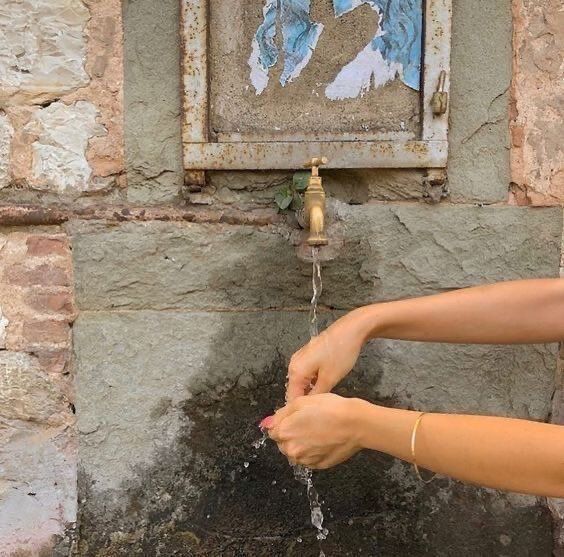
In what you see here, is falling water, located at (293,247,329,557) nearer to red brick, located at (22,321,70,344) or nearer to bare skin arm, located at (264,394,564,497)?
bare skin arm, located at (264,394,564,497)

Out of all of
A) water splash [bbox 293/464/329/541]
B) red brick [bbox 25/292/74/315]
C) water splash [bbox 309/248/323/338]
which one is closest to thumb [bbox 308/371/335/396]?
water splash [bbox 309/248/323/338]

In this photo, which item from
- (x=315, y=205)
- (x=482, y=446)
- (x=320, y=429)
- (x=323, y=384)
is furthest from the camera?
(x=315, y=205)

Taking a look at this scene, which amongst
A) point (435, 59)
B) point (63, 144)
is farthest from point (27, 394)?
point (435, 59)

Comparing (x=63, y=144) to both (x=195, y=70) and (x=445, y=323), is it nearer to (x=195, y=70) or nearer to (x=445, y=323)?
(x=195, y=70)

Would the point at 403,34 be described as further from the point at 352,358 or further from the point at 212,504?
the point at 212,504

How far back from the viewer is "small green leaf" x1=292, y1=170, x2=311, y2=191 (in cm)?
156

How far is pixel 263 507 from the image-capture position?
5.36 ft

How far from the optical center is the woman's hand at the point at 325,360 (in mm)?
1336

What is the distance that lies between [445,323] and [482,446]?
0.37m

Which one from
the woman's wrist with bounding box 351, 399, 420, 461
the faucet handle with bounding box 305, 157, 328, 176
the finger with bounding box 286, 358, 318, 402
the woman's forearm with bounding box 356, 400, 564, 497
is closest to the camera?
the woman's forearm with bounding box 356, 400, 564, 497

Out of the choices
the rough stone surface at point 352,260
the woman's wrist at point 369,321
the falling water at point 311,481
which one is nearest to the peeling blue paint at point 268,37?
the rough stone surface at point 352,260

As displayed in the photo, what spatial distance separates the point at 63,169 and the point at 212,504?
31.1 inches

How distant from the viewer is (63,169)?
1.56 m

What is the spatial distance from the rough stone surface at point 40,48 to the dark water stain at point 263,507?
0.74 metres
